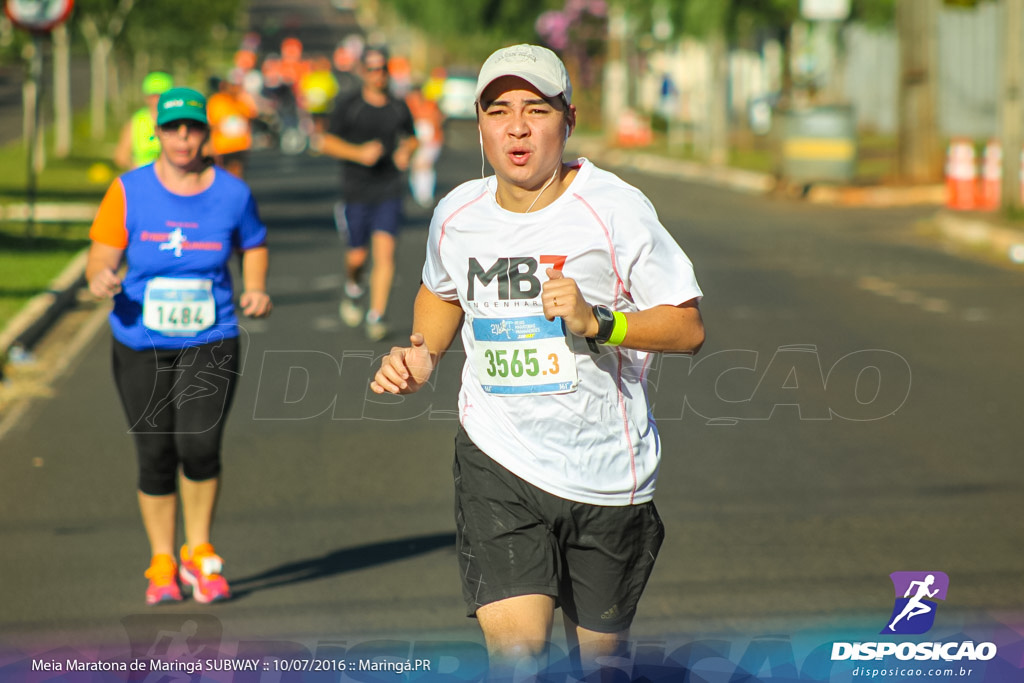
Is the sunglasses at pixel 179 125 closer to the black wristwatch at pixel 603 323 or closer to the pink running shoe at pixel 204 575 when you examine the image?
the pink running shoe at pixel 204 575

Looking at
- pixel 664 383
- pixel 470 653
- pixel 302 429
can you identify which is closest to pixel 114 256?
pixel 470 653

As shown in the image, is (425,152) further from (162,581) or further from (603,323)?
(603,323)

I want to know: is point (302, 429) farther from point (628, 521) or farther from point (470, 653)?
point (628, 521)

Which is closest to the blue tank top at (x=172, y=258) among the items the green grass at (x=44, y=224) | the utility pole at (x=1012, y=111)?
the green grass at (x=44, y=224)

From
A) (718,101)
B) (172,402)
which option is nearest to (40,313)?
(172,402)

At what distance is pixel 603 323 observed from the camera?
3994 millimetres

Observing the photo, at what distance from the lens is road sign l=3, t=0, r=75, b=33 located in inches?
691

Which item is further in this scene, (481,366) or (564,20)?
(564,20)

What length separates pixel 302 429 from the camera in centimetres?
1003

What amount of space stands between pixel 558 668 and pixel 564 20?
175 feet

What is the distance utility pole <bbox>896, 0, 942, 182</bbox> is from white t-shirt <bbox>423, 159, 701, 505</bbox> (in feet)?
83.2

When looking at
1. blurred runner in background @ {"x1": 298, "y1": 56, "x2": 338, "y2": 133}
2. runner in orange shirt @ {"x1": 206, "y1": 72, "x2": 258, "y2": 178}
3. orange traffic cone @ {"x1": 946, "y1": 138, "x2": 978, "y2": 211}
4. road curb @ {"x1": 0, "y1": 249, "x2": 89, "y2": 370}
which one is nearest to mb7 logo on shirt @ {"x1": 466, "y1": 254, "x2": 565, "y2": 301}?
road curb @ {"x1": 0, "y1": 249, "x2": 89, "y2": 370}

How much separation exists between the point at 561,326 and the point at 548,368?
112 millimetres

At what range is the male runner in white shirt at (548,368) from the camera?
4184 mm
